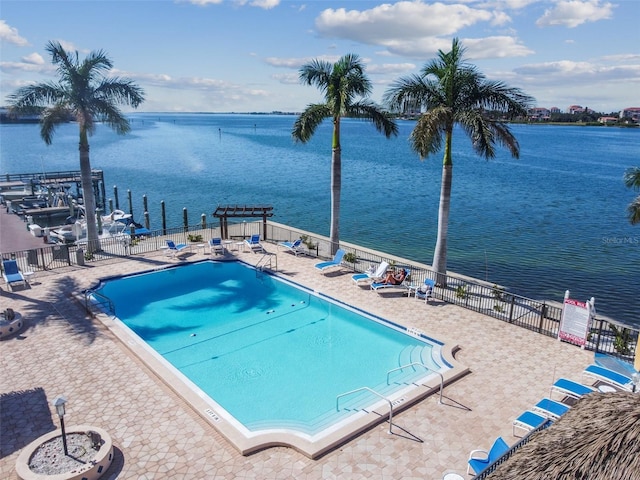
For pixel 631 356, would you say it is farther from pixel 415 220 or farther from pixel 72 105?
pixel 415 220

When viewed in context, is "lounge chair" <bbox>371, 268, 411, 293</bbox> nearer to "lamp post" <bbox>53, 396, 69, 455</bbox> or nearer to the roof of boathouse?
the roof of boathouse

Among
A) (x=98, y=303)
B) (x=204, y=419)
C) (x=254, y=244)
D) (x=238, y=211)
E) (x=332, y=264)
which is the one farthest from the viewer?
(x=238, y=211)

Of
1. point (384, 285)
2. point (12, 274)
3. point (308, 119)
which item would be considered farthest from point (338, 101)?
point (12, 274)

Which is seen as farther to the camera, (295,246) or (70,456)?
(295,246)

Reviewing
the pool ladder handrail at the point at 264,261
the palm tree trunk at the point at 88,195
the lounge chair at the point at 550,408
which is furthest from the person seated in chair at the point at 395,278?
the palm tree trunk at the point at 88,195

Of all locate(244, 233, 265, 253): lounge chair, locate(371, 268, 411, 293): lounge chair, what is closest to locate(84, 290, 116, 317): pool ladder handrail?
locate(244, 233, 265, 253): lounge chair

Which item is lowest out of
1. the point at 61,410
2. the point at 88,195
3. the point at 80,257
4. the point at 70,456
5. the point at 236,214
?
the point at 70,456

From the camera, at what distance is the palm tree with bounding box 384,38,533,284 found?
1819cm

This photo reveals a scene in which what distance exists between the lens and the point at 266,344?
15.7m

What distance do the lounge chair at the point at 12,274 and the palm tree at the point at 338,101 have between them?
13.3 metres

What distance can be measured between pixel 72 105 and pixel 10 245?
10.1m

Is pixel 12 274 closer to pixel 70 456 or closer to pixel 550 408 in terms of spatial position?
pixel 70 456

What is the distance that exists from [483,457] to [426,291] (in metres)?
9.46

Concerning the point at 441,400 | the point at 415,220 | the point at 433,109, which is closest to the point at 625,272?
the point at 415,220
